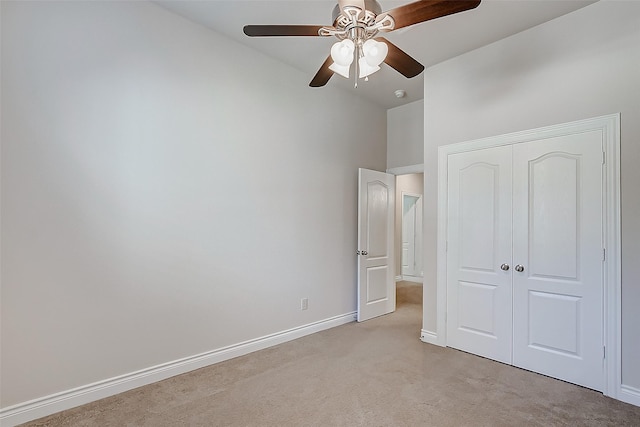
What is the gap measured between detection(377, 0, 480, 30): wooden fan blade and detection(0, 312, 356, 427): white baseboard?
2995mm

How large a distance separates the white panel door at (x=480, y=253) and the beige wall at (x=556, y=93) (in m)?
0.22

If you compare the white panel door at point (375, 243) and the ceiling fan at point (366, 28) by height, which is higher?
the ceiling fan at point (366, 28)

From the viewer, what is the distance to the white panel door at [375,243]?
440 cm

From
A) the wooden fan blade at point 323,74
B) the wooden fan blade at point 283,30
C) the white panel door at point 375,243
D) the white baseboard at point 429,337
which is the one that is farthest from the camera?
the white panel door at point 375,243

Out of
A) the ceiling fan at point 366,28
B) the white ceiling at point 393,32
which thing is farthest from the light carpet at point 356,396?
the white ceiling at point 393,32

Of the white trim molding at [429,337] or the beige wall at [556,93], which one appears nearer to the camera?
the beige wall at [556,93]

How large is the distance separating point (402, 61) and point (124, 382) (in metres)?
3.09

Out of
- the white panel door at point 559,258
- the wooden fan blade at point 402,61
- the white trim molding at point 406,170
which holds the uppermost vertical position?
the wooden fan blade at point 402,61

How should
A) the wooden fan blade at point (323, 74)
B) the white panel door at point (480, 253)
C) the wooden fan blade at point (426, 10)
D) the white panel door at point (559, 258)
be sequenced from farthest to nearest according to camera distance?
the white panel door at point (480, 253) < the white panel door at point (559, 258) < the wooden fan blade at point (323, 74) < the wooden fan blade at point (426, 10)

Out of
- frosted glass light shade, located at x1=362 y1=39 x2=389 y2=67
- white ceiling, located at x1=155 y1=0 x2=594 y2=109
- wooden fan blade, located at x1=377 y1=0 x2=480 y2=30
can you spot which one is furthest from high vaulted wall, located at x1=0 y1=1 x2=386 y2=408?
wooden fan blade, located at x1=377 y1=0 x2=480 y2=30

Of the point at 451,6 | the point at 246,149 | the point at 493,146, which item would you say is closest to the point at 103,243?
the point at 246,149

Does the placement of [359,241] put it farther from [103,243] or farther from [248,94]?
[103,243]

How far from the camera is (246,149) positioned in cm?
335

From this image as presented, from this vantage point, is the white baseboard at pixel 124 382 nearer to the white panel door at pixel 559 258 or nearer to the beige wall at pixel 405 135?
the white panel door at pixel 559 258
